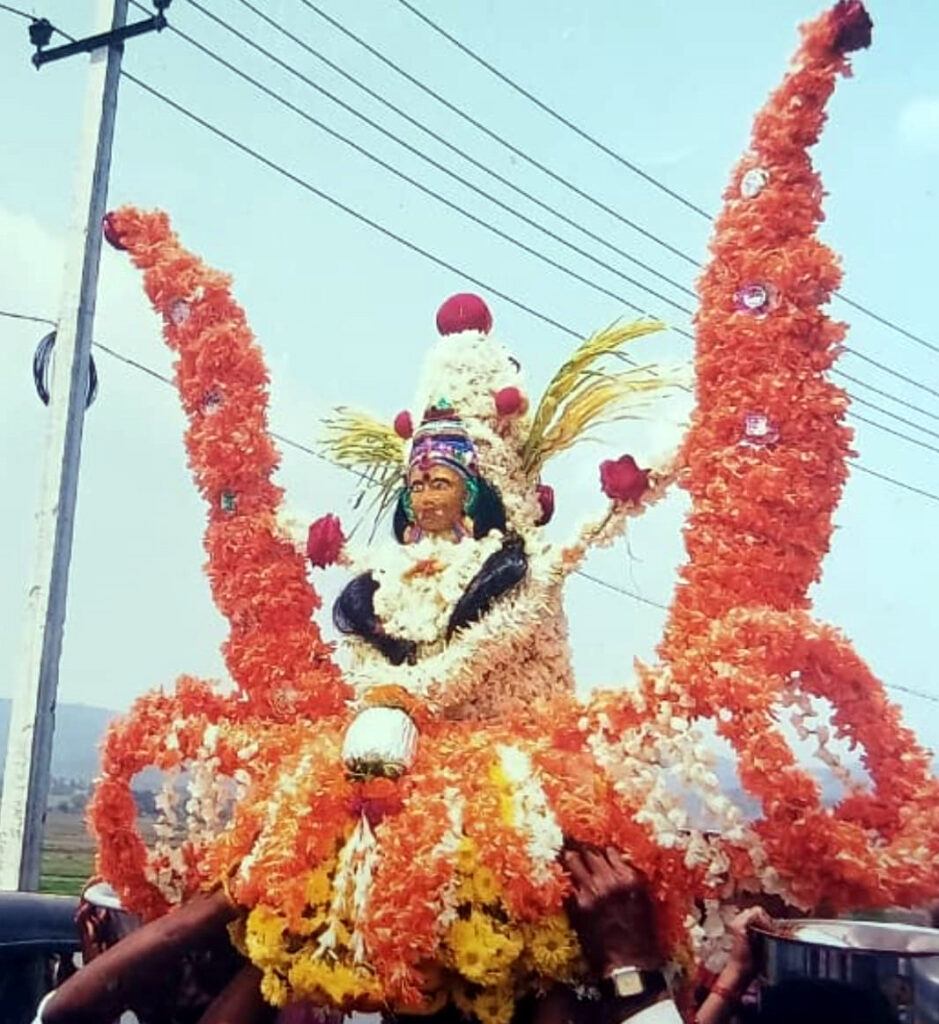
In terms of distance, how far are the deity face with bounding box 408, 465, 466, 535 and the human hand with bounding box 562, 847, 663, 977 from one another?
3.05 ft

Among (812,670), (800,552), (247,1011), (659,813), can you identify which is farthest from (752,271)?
(247,1011)

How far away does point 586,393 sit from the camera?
3.71 metres

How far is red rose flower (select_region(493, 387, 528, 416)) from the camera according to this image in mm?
3646

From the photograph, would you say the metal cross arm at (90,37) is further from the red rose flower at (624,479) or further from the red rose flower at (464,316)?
the red rose flower at (624,479)

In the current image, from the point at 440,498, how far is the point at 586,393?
1.46 ft

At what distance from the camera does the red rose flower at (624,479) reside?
3375mm

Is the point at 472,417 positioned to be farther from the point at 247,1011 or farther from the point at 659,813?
the point at 247,1011

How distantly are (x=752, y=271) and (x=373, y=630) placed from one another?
1.21 meters

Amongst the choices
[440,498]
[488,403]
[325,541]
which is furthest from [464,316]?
[325,541]

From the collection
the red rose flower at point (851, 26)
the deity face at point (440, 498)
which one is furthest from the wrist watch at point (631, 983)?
the red rose flower at point (851, 26)

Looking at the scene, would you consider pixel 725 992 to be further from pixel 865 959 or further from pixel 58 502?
pixel 58 502

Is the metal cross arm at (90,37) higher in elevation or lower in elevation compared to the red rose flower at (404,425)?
higher

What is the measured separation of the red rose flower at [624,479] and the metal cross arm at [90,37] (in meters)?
3.10

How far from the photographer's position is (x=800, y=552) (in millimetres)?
3148
